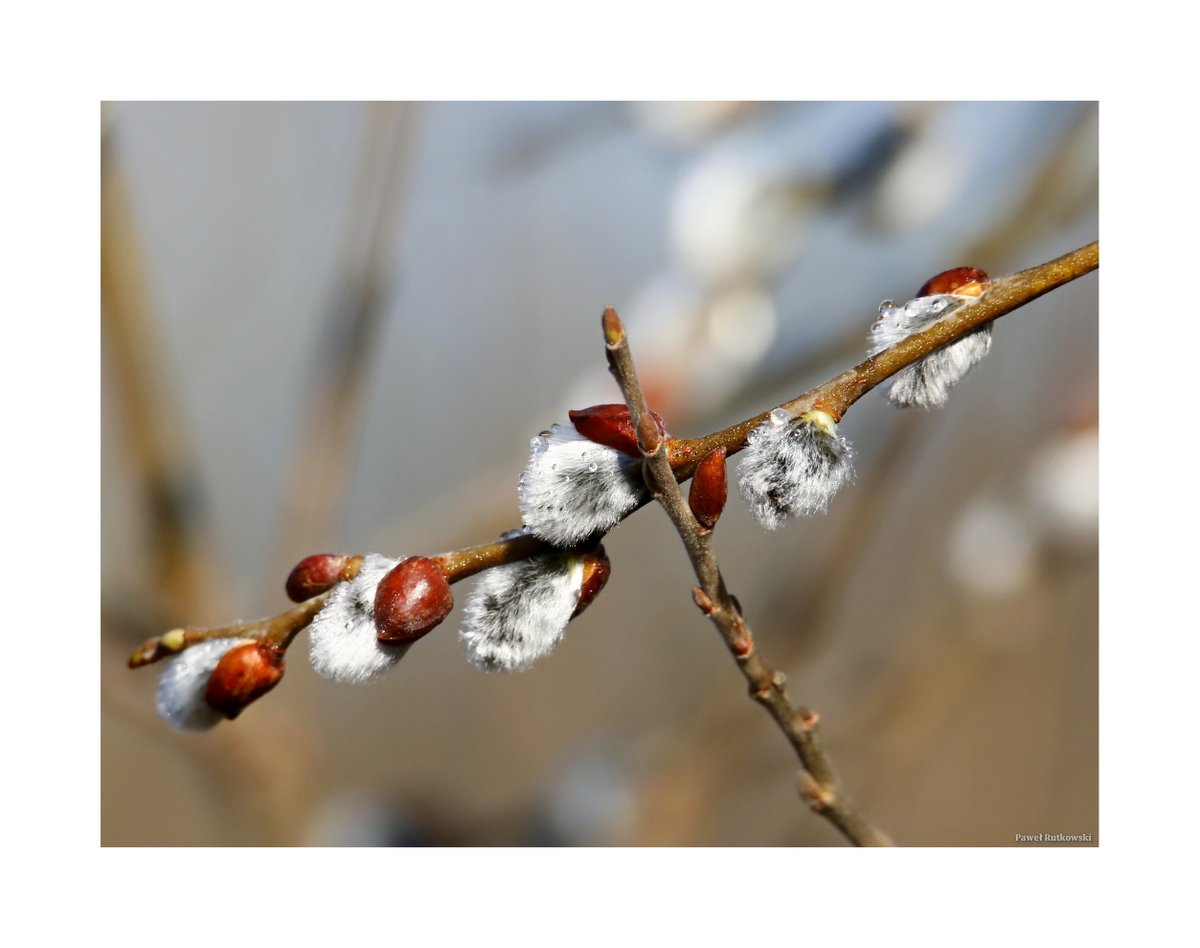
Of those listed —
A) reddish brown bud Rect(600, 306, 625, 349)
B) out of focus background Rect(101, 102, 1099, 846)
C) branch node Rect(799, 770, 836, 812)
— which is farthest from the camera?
out of focus background Rect(101, 102, 1099, 846)

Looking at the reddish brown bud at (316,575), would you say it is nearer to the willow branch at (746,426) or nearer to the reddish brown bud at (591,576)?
the willow branch at (746,426)

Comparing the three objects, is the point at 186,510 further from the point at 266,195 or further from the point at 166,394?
the point at 266,195

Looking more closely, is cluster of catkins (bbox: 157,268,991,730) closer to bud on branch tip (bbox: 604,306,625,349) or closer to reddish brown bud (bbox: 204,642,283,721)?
reddish brown bud (bbox: 204,642,283,721)

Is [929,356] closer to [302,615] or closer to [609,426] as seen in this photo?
[609,426]

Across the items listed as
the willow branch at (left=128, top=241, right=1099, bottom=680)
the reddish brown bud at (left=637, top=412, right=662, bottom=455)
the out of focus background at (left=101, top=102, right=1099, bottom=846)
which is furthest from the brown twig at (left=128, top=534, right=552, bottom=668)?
the out of focus background at (left=101, top=102, right=1099, bottom=846)

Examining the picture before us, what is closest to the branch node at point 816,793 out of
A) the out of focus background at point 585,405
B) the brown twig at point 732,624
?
the brown twig at point 732,624

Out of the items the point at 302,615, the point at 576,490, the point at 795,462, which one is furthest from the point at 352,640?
the point at 795,462

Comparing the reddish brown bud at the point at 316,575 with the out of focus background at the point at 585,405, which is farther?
the out of focus background at the point at 585,405
